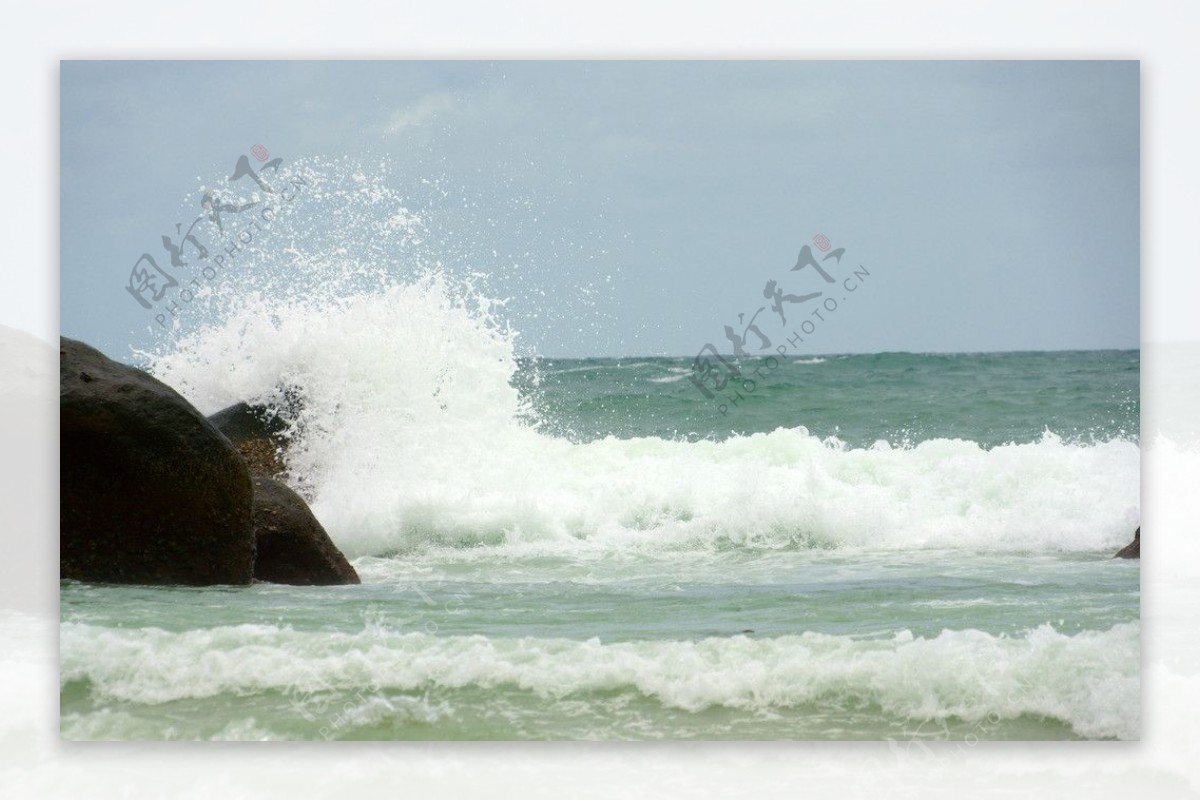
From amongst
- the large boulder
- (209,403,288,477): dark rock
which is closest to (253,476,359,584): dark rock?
the large boulder

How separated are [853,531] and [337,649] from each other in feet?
6.91

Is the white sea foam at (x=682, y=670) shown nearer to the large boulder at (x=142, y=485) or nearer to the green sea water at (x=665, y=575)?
the green sea water at (x=665, y=575)

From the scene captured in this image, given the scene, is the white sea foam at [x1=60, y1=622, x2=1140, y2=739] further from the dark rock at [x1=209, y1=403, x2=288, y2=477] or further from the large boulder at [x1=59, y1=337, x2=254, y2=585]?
the dark rock at [x1=209, y1=403, x2=288, y2=477]

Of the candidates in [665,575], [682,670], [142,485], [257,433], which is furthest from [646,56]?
[257,433]

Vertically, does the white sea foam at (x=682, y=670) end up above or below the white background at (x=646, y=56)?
below

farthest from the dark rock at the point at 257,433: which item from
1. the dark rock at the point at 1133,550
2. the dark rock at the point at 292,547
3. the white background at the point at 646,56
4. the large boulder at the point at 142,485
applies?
the dark rock at the point at 1133,550

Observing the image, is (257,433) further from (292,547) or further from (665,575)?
(665,575)

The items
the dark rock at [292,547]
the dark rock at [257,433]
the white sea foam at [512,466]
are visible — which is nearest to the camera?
the dark rock at [292,547]

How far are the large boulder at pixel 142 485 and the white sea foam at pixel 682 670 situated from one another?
1.20 ft

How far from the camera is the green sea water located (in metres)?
4.00

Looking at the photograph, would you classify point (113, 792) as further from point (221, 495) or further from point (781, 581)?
point (781, 581)

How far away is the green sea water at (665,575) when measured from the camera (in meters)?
4.00

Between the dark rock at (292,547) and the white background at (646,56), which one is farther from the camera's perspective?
the dark rock at (292,547)

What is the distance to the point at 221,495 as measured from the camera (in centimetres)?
464
